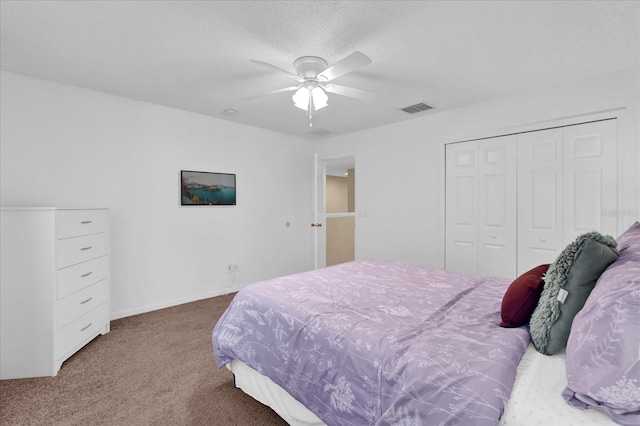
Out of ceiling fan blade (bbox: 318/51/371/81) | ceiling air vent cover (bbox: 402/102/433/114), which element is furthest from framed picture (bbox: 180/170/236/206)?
ceiling air vent cover (bbox: 402/102/433/114)

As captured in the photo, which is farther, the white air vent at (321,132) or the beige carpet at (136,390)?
the white air vent at (321,132)

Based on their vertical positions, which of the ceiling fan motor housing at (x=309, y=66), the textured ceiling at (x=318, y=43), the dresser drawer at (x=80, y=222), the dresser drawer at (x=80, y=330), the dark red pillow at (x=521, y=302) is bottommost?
the dresser drawer at (x=80, y=330)

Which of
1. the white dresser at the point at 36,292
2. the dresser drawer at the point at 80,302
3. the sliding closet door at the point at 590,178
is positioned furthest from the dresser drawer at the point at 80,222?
the sliding closet door at the point at 590,178

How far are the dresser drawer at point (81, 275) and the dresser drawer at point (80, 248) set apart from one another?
0.15 ft

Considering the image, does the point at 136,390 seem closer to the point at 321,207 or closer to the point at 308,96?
the point at 308,96

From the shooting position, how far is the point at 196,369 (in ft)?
7.29

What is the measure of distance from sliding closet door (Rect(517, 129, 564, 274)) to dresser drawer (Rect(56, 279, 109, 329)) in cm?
428

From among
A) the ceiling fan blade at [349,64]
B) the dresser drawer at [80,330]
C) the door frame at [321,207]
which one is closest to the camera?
the ceiling fan blade at [349,64]

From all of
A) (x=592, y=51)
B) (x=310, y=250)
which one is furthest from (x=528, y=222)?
(x=310, y=250)

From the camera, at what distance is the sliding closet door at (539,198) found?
9.45ft

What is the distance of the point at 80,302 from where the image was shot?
2.48 meters

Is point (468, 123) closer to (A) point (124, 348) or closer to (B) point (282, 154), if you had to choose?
(B) point (282, 154)

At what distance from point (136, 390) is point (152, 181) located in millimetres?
2322

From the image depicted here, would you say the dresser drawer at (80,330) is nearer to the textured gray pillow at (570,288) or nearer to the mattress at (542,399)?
the mattress at (542,399)
